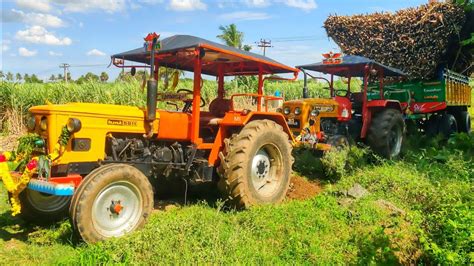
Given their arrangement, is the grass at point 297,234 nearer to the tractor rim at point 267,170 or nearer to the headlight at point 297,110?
the tractor rim at point 267,170

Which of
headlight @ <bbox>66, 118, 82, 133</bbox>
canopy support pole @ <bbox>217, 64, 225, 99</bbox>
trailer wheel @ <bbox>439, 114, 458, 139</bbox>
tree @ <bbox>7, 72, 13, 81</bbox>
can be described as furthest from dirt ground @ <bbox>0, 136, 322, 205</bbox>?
tree @ <bbox>7, 72, 13, 81</bbox>

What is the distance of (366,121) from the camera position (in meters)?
8.58

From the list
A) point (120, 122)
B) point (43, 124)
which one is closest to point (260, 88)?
point (120, 122)

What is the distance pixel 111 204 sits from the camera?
4379mm

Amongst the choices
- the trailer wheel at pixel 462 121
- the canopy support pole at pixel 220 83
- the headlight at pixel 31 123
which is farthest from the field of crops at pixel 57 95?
the headlight at pixel 31 123

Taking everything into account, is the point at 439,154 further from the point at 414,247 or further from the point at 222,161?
the point at 222,161

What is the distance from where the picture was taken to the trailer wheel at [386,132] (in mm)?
8305

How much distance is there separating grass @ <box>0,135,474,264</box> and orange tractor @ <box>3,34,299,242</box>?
30 cm

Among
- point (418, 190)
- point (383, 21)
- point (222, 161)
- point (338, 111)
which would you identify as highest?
point (383, 21)

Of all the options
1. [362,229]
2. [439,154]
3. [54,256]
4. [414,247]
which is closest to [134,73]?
[54,256]

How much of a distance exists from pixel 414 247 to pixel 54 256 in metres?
3.53

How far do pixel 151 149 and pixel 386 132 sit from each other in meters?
4.90

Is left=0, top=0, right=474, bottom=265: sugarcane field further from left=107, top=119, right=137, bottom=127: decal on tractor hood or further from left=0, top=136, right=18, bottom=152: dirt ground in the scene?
left=0, top=136, right=18, bottom=152: dirt ground

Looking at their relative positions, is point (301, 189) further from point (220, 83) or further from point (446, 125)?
point (446, 125)
